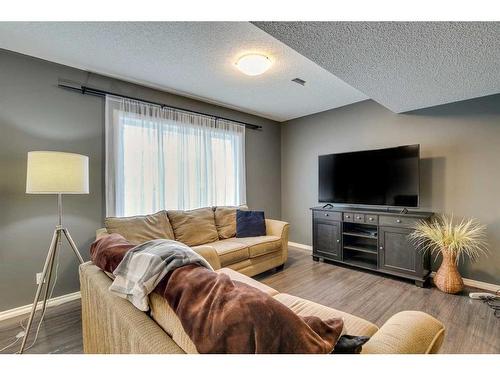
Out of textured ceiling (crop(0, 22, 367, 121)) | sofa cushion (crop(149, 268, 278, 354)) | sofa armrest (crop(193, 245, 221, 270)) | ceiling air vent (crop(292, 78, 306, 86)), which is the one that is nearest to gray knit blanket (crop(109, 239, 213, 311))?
sofa cushion (crop(149, 268, 278, 354))

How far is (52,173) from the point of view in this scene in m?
1.78

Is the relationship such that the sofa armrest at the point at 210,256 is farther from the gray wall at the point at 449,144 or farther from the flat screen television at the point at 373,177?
the gray wall at the point at 449,144

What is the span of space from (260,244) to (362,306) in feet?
4.11

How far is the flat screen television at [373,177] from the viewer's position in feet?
9.74

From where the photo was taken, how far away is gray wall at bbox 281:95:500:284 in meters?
2.68

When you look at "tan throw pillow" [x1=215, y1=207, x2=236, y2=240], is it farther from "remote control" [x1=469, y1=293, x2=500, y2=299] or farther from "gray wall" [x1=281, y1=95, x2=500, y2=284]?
"remote control" [x1=469, y1=293, x2=500, y2=299]

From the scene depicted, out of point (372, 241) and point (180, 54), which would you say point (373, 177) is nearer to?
point (372, 241)

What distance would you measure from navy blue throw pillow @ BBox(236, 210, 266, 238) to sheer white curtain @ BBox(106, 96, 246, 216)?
522 mm

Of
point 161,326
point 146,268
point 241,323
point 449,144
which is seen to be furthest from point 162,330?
point 449,144

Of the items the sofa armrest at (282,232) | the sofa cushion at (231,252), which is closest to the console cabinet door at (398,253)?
the sofa armrest at (282,232)

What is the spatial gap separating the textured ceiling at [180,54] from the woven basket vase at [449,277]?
7.65 ft

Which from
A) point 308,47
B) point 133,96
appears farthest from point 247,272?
point 133,96
